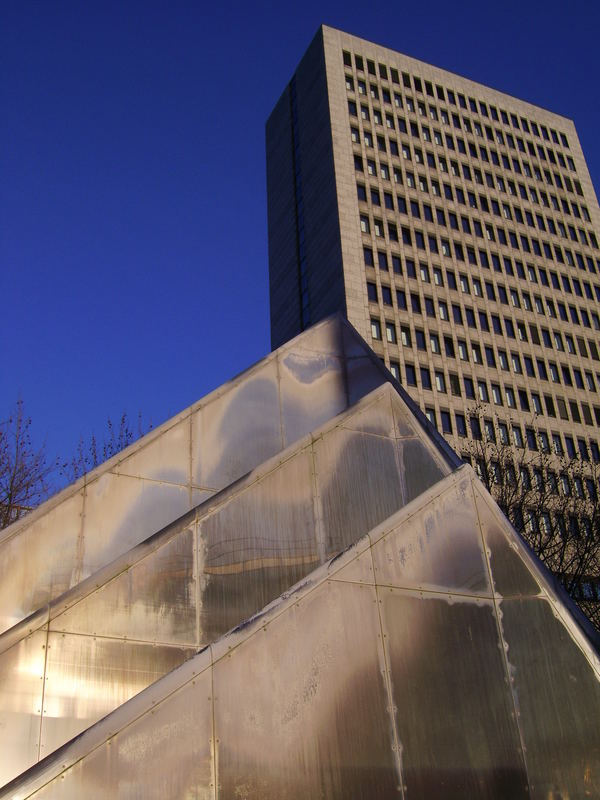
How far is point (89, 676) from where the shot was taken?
8.32m

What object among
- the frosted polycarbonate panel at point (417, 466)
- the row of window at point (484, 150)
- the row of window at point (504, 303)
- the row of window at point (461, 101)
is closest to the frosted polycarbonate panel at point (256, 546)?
the frosted polycarbonate panel at point (417, 466)

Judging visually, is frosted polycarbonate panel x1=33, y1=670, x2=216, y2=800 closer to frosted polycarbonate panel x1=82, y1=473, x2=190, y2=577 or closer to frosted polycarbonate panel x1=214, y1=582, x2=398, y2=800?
frosted polycarbonate panel x1=214, y1=582, x2=398, y2=800

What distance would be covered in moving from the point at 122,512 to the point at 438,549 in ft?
15.8

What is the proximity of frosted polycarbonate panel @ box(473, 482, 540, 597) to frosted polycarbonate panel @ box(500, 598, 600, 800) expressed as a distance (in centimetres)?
13

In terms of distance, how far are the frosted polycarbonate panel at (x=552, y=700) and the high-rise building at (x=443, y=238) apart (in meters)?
44.1

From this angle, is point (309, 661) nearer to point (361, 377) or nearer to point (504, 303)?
point (361, 377)

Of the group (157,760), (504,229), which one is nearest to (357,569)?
(157,760)

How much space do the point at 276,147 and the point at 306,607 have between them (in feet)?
230

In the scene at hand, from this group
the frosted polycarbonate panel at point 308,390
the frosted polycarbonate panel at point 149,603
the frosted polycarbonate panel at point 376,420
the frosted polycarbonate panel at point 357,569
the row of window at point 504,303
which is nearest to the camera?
the frosted polycarbonate panel at point 357,569

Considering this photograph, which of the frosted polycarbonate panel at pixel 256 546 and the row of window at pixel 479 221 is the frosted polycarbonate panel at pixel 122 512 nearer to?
the frosted polycarbonate panel at pixel 256 546

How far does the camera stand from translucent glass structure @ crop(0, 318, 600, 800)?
19.6ft

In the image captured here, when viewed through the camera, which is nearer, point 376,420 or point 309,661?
point 309,661

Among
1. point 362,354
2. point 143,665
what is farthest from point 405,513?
point 362,354

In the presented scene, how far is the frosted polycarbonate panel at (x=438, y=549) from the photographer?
746 cm
